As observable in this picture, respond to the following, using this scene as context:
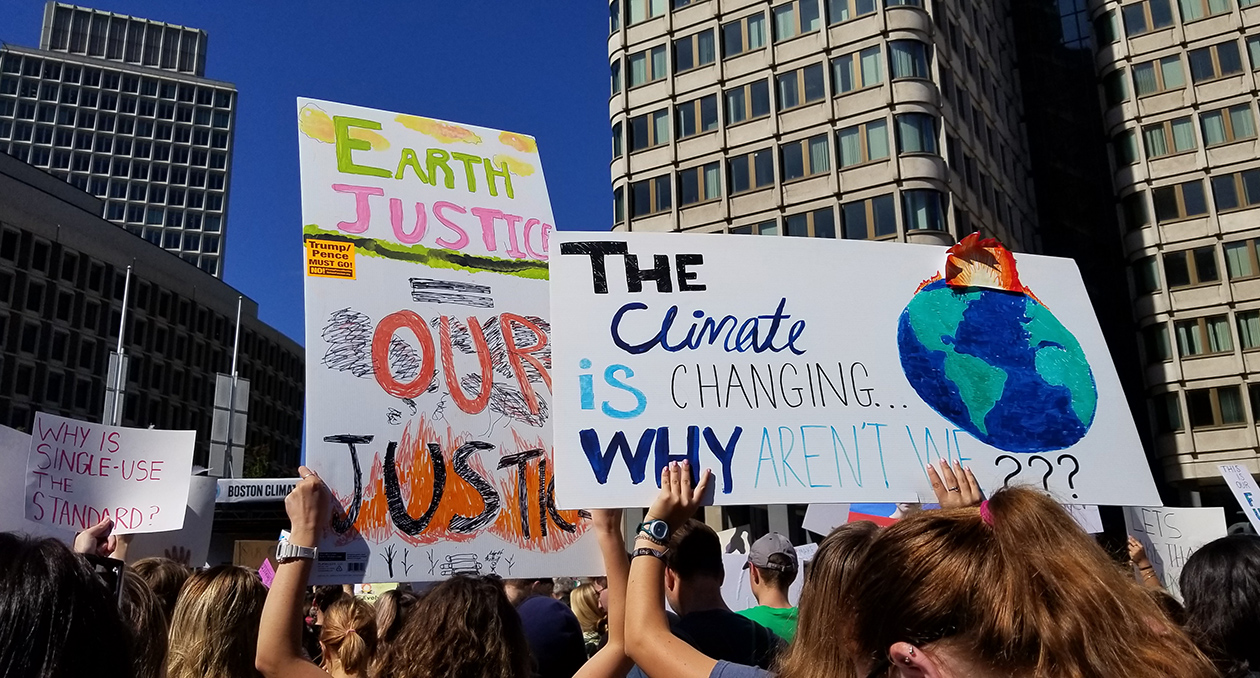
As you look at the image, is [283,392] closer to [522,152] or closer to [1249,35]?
[1249,35]

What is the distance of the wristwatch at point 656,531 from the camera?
2510 millimetres

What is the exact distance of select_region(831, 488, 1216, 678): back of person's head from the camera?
1.37m

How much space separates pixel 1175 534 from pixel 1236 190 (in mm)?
32783

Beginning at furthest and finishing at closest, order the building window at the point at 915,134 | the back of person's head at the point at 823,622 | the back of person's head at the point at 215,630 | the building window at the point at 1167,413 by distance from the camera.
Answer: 1. the building window at the point at 1167,413
2. the building window at the point at 915,134
3. the back of person's head at the point at 215,630
4. the back of person's head at the point at 823,622

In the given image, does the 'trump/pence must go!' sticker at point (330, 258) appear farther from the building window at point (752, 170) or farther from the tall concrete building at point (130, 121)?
the tall concrete building at point (130, 121)

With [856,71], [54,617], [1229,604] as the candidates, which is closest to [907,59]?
[856,71]

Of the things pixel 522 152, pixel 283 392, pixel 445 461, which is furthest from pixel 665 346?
pixel 283 392

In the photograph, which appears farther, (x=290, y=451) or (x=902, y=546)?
(x=290, y=451)

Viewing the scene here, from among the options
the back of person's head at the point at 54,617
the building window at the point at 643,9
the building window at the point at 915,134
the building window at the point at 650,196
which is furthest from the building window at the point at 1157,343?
the back of person's head at the point at 54,617

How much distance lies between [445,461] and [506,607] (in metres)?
0.68

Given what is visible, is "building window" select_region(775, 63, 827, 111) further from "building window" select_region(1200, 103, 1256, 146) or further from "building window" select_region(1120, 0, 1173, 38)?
"building window" select_region(1200, 103, 1256, 146)

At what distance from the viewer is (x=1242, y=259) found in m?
34.2

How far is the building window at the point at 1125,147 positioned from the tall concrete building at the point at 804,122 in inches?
160

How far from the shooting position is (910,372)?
3707mm
